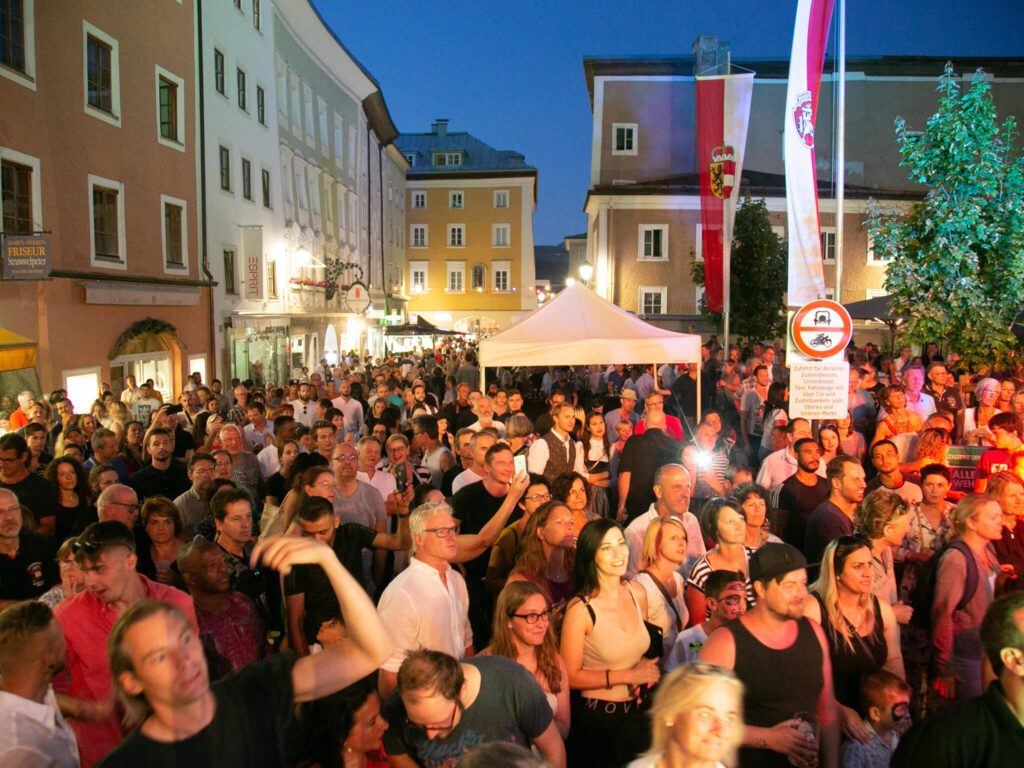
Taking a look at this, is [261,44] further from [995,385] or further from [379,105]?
[995,385]

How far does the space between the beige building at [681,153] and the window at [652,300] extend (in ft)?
0.15

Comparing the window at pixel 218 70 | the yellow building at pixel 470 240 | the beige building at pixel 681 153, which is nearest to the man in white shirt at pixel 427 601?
the window at pixel 218 70

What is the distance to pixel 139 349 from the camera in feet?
59.7

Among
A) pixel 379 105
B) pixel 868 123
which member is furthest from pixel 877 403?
pixel 379 105

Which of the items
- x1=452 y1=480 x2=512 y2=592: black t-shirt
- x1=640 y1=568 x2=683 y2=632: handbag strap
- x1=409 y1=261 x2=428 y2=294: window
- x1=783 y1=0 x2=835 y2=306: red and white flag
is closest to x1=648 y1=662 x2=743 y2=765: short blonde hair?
x1=640 y1=568 x2=683 y2=632: handbag strap

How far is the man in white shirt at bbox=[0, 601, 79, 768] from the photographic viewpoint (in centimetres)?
269

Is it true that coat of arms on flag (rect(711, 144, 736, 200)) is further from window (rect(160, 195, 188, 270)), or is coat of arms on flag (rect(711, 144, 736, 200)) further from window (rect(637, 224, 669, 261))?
window (rect(637, 224, 669, 261))

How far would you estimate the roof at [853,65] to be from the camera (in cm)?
3747

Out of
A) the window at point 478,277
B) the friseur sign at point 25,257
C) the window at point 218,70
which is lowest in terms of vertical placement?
the friseur sign at point 25,257

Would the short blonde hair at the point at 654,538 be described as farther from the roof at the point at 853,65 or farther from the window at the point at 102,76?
the roof at the point at 853,65

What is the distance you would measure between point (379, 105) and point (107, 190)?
90.9 feet

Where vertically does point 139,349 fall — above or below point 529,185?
below

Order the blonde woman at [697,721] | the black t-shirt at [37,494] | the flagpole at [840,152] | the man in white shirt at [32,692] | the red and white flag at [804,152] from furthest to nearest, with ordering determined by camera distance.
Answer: the flagpole at [840,152], the red and white flag at [804,152], the black t-shirt at [37,494], the man in white shirt at [32,692], the blonde woman at [697,721]

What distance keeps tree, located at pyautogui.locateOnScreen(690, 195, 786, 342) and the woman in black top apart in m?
26.1
